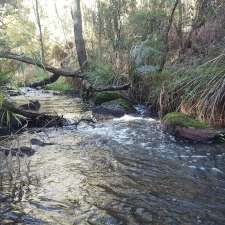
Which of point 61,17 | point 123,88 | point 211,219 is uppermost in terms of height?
point 61,17

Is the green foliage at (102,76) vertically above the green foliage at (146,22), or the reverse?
the green foliage at (146,22)

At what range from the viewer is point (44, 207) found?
4.68 meters

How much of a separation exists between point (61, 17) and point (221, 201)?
21.3 m

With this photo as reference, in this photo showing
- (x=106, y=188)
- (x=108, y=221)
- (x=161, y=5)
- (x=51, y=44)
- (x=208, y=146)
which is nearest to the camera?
(x=108, y=221)

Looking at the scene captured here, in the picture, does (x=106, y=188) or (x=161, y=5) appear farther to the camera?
(x=161, y=5)

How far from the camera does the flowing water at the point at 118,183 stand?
447 cm

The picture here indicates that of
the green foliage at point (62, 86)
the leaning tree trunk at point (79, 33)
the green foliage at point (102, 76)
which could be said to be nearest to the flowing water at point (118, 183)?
the green foliage at point (102, 76)

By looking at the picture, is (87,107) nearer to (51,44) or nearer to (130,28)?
(130,28)

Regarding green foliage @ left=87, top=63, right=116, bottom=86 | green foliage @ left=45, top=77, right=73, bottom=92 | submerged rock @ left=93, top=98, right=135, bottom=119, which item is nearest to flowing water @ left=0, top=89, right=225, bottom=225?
submerged rock @ left=93, top=98, right=135, bottom=119

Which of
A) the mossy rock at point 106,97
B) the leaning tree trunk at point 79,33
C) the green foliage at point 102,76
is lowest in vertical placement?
the mossy rock at point 106,97

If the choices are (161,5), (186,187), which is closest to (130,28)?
(161,5)

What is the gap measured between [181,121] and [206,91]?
79 centimetres

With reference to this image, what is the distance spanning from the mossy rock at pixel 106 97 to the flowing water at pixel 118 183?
343 cm

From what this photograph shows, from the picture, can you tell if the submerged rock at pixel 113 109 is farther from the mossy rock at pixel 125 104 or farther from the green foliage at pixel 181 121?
the green foliage at pixel 181 121
